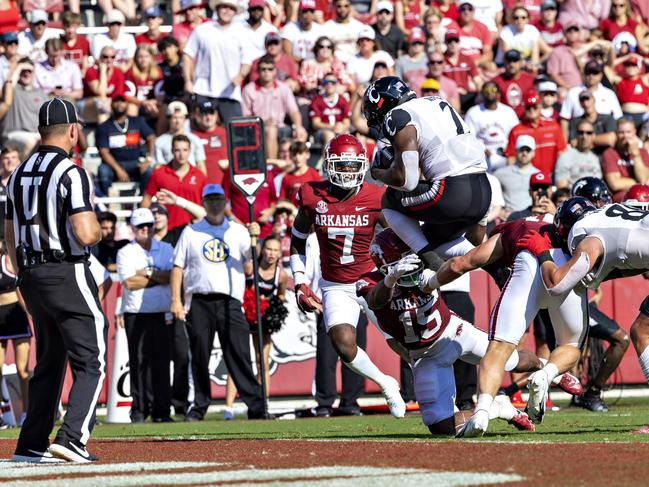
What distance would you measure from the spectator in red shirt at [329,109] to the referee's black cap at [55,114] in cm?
955

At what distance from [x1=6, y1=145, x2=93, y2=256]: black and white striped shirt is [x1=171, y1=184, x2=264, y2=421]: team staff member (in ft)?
19.8

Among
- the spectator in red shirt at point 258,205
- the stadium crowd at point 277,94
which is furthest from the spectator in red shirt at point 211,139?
the spectator in red shirt at point 258,205

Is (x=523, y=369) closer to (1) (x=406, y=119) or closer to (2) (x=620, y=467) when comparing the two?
(1) (x=406, y=119)

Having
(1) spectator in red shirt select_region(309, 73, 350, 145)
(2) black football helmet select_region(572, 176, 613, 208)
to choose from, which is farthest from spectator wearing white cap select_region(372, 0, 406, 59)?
(2) black football helmet select_region(572, 176, 613, 208)

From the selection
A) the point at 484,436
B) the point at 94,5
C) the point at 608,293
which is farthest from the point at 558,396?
the point at 94,5

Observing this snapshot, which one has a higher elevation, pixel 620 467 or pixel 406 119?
pixel 406 119

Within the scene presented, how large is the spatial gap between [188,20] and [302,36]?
169cm

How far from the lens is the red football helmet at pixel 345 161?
34.0 feet

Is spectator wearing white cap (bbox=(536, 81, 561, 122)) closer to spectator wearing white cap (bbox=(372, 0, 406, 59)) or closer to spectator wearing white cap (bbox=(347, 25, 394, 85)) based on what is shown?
spectator wearing white cap (bbox=(347, 25, 394, 85))

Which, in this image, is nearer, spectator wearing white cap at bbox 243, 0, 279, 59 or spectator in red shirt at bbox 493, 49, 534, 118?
spectator in red shirt at bbox 493, 49, 534, 118

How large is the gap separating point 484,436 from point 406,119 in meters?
2.16

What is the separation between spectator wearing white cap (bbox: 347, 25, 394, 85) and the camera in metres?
17.8

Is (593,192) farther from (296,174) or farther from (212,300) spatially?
(296,174)

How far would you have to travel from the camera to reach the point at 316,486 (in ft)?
18.0
